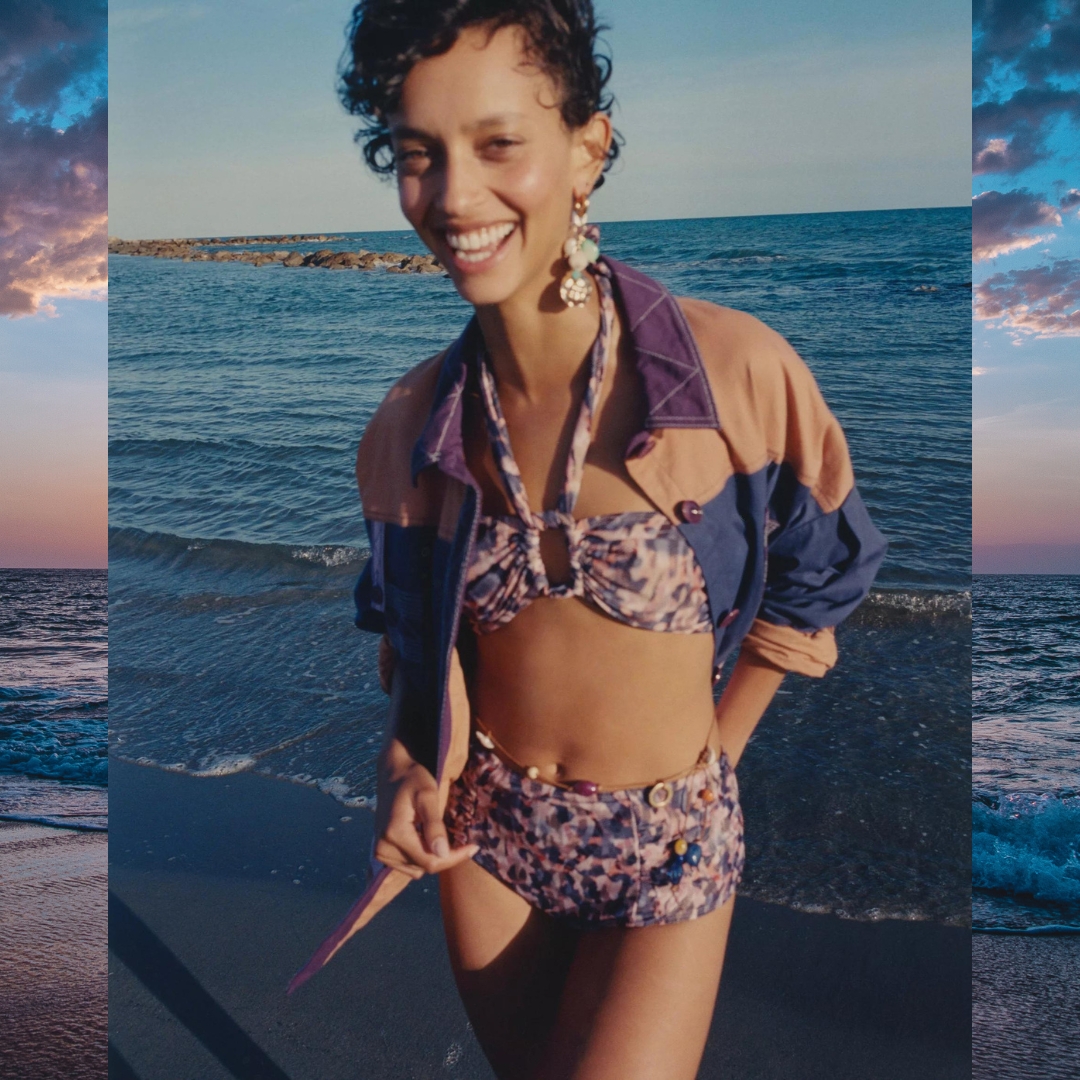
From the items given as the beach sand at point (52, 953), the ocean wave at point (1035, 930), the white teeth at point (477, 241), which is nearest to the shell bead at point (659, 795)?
the white teeth at point (477, 241)

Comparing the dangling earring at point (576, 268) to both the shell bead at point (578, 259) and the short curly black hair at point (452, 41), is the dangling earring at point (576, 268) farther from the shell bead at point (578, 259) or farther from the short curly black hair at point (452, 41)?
the short curly black hair at point (452, 41)

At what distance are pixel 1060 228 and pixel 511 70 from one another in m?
2.13

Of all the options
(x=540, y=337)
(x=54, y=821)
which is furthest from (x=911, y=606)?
(x=54, y=821)

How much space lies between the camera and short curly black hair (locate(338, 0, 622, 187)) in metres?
1.14

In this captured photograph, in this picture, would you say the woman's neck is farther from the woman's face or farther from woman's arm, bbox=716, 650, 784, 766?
woman's arm, bbox=716, 650, 784, 766

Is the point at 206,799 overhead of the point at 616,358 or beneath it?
beneath

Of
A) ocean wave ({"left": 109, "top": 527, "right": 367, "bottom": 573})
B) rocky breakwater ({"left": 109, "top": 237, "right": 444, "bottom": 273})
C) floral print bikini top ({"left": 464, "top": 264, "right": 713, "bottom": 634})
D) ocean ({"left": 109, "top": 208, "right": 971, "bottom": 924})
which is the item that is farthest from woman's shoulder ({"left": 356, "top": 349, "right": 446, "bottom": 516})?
ocean wave ({"left": 109, "top": 527, "right": 367, "bottom": 573})

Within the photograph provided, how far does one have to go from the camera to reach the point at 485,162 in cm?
118

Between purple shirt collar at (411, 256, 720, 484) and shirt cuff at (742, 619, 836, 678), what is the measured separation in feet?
1.06

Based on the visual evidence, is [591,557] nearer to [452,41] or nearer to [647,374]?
[647,374]

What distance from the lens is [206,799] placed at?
10.6 ft

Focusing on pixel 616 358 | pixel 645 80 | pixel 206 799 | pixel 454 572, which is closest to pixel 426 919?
pixel 206 799

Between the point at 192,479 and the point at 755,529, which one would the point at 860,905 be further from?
the point at 192,479

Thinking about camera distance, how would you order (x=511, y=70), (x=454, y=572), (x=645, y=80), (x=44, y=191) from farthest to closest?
(x=44, y=191)
(x=645, y=80)
(x=454, y=572)
(x=511, y=70)
